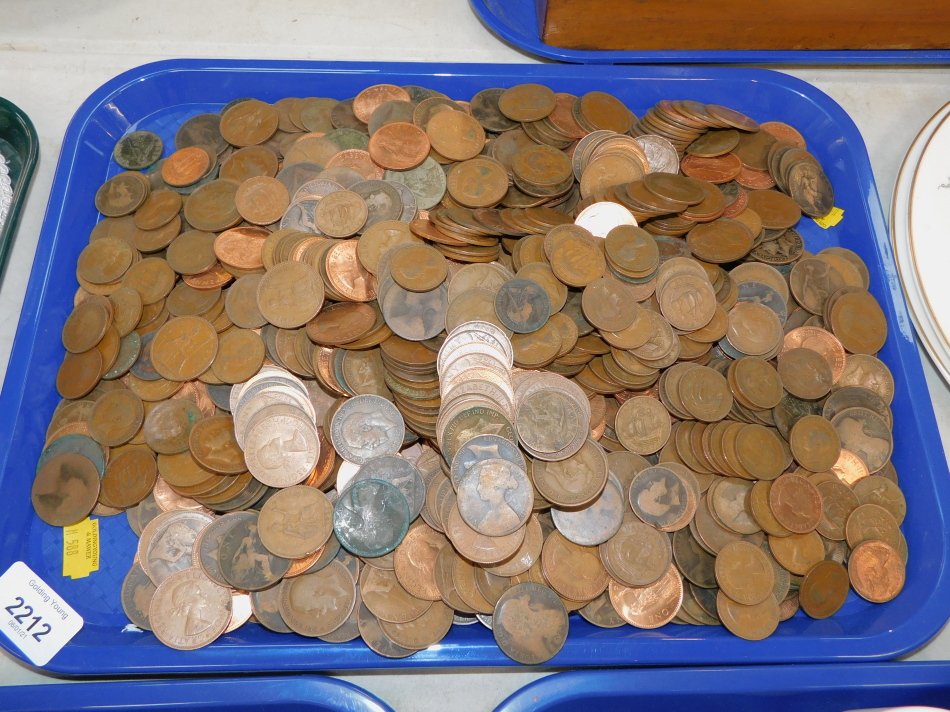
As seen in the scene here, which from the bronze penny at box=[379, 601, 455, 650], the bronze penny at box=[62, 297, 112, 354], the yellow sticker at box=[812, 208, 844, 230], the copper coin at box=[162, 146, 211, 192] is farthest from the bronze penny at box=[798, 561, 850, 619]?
the copper coin at box=[162, 146, 211, 192]

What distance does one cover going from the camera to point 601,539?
1580 mm

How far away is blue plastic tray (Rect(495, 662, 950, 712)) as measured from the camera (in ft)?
4.91

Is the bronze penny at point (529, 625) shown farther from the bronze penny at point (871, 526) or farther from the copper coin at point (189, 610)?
the bronze penny at point (871, 526)

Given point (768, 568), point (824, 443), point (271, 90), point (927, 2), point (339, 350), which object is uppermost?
point (927, 2)

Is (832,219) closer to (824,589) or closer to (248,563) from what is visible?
(824,589)

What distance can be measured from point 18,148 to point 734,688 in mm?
2707

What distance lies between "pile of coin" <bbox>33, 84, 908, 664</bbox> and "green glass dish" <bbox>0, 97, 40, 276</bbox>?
1.03ft

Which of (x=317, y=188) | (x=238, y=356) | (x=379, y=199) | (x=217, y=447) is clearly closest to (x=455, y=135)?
(x=379, y=199)

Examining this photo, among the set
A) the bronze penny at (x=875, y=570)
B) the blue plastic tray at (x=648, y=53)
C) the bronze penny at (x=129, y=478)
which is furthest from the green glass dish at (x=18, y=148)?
the bronze penny at (x=875, y=570)

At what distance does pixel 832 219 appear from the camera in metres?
2.20

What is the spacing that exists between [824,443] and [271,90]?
2099 mm

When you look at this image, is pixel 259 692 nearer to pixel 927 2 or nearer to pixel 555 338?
pixel 555 338

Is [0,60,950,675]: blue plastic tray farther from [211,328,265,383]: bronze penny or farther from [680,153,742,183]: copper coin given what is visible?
[211,328,265,383]: bronze penny

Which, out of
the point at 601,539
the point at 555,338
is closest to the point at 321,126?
the point at 555,338
